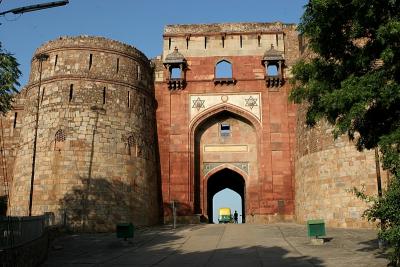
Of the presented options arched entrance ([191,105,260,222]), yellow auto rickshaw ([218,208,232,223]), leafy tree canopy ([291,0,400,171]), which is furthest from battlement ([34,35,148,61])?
yellow auto rickshaw ([218,208,232,223])

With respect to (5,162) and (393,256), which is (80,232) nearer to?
(5,162)

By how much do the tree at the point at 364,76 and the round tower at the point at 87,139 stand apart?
13.6 m

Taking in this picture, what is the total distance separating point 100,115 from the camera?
23656 millimetres

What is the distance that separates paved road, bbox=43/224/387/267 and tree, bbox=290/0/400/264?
2954 millimetres

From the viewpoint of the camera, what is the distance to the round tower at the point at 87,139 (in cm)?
2219

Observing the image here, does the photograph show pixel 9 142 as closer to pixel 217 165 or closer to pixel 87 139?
pixel 87 139

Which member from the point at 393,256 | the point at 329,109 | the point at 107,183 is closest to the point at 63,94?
the point at 107,183

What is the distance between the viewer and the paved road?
41.6ft

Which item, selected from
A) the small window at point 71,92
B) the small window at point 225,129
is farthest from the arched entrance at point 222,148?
the small window at point 71,92

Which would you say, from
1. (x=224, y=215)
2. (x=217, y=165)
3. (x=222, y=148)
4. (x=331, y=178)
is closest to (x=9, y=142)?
(x=217, y=165)

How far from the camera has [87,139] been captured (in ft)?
75.5

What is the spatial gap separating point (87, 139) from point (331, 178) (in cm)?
1176

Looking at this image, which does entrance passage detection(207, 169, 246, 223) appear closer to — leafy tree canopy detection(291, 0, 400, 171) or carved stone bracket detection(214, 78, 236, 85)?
carved stone bracket detection(214, 78, 236, 85)

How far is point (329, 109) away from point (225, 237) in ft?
30.6
